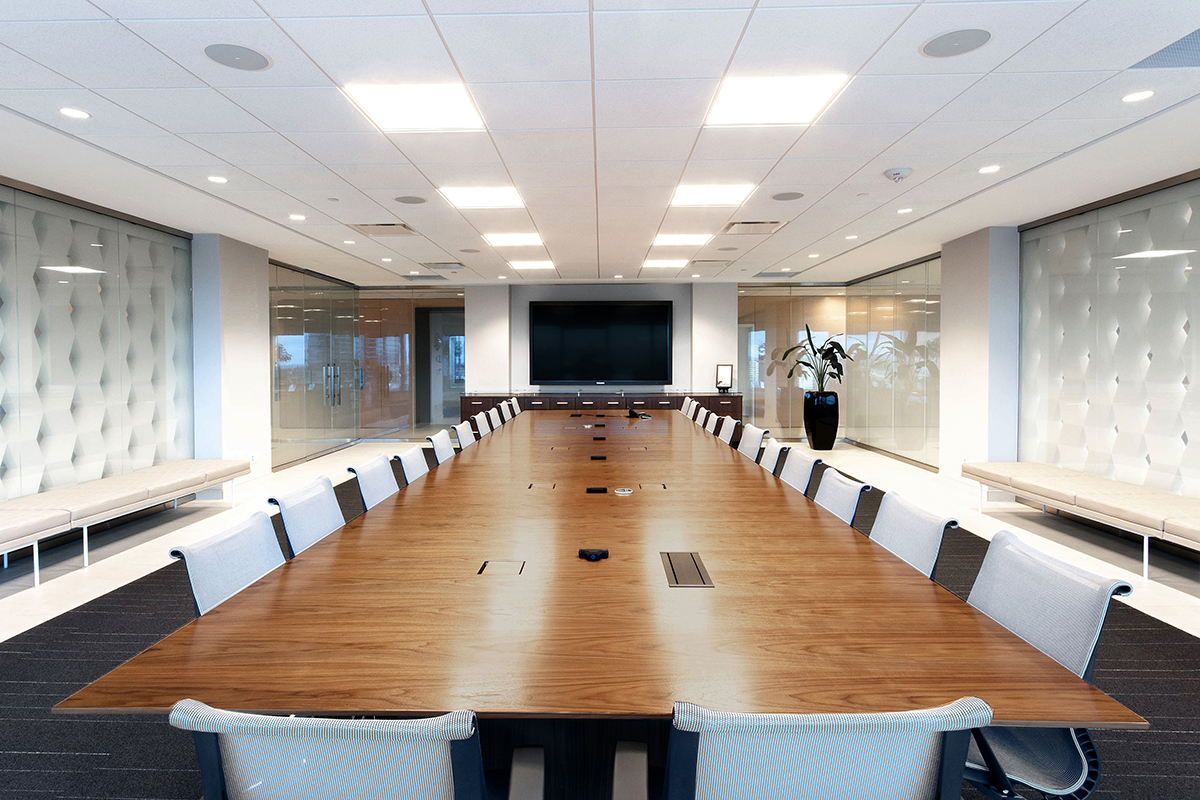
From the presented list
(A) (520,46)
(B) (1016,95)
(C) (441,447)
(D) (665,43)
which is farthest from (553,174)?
(B) (1016,95)

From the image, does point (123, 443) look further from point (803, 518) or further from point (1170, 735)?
point (1170, 735)

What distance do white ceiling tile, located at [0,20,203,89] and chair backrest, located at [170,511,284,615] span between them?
7.32 ft

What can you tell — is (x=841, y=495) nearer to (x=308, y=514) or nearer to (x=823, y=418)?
(x=308, y=514)

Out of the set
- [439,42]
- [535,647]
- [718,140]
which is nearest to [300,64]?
[439,42]

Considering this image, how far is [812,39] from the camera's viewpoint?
9.35 ft

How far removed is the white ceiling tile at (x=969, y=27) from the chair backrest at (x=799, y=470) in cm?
199

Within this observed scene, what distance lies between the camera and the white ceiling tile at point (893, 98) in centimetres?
324

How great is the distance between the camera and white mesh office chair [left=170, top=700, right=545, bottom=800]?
1013 millimetres

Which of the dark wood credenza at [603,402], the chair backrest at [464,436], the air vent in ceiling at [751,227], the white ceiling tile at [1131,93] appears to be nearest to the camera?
the white ceiling tile at [1131,93]

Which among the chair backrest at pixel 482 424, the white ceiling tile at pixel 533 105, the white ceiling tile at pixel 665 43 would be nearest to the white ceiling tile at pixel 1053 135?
the white ceiling tile at pixel 665 43

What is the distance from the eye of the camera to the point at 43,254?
17.1 ft

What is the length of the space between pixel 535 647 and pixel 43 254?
6051 mm

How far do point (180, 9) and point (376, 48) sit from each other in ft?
2.47

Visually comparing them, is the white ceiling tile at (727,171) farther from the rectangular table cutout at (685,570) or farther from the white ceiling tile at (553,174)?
the rectangular table cutout at (685,570)
